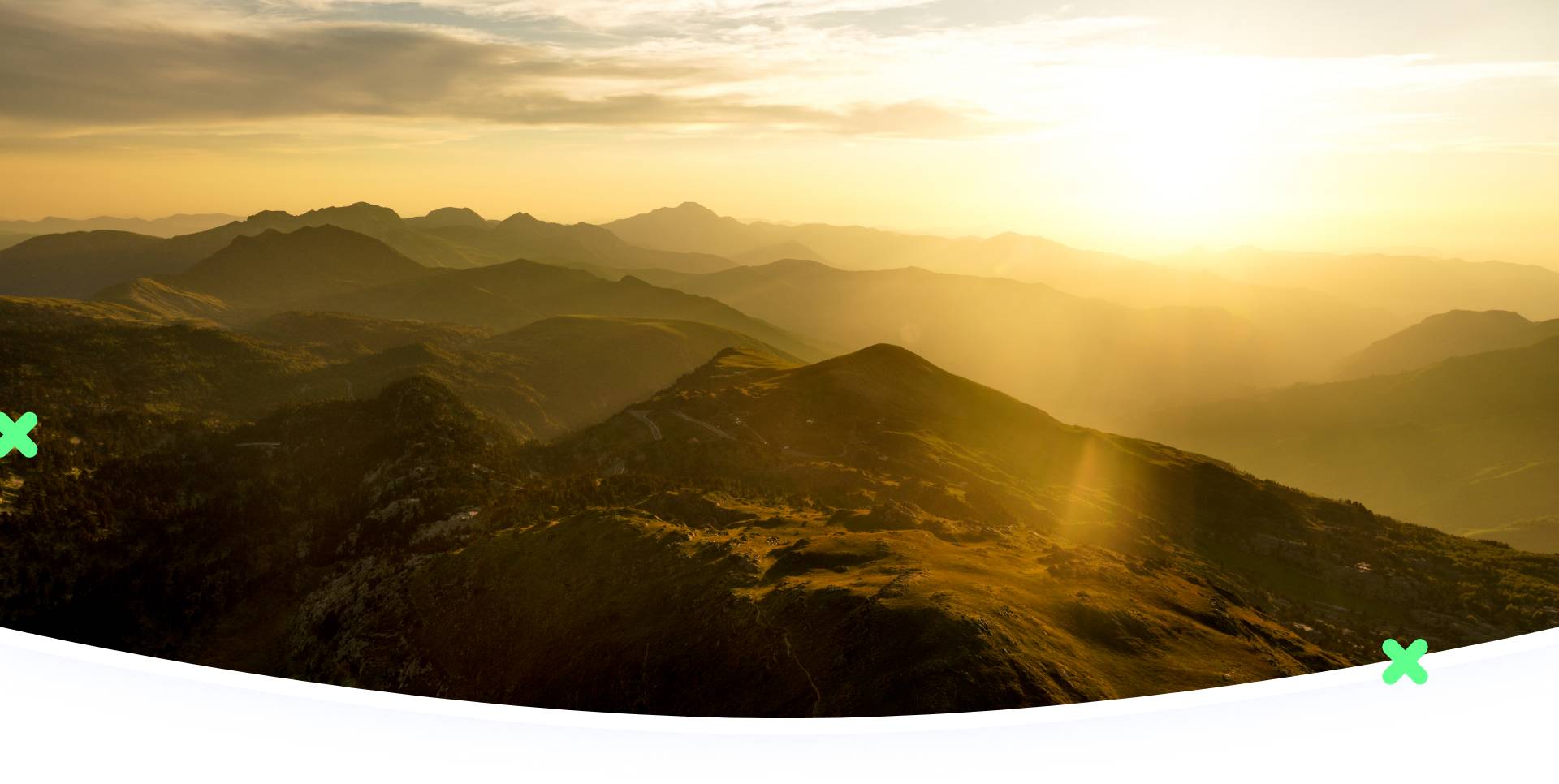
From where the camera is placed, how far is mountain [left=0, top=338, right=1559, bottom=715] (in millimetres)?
16953

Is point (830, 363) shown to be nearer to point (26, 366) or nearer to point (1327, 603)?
point (1327, 603)

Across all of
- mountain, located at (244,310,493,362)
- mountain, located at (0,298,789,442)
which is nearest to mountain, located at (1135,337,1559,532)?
mountain, located at (0,298,789,442)

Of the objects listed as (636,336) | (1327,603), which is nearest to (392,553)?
(1327,603)

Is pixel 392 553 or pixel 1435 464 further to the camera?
pixel 1435 464

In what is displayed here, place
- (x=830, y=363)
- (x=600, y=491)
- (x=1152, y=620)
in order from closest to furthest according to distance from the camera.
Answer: (x=1152, y=620) → (x=600, y=491) → (x=830, y=363)

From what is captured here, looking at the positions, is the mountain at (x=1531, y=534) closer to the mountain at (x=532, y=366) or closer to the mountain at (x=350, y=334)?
the mountain at (x=532, y=366)

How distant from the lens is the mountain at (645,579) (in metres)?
17.0

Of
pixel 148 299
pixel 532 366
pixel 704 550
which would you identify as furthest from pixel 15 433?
pixel 148 299

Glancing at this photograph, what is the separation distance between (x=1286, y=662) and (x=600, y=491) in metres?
30.5

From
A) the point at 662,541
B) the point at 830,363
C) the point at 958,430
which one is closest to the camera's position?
the point at 662,541

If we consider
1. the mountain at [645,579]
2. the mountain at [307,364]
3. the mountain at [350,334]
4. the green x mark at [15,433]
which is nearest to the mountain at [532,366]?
the mountain at [307,364]

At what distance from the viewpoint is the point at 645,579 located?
2494 cm

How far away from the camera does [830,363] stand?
8850cm

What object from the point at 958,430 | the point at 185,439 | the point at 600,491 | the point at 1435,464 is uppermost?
the point at 185,439
